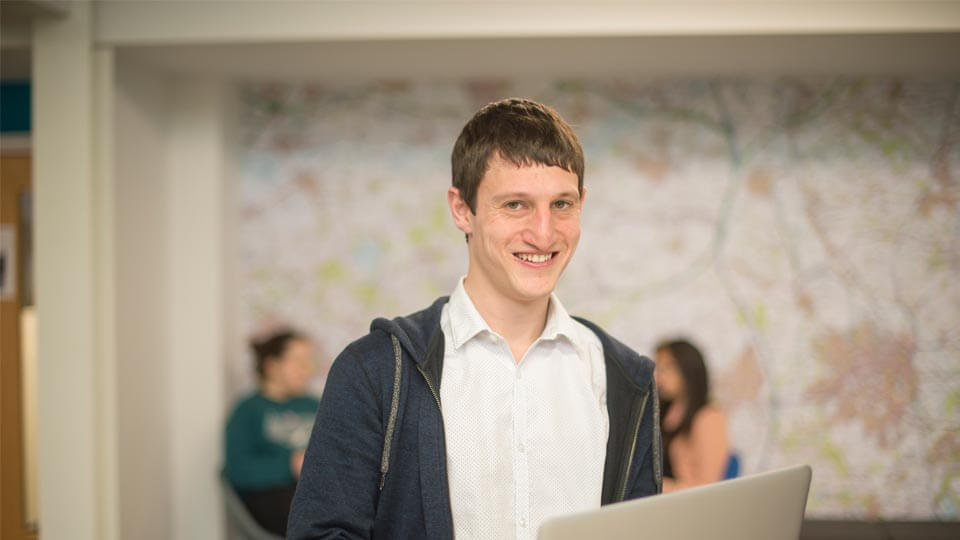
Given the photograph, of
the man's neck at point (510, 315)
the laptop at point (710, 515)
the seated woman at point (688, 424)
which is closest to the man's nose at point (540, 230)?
the man's neck at point (510, 315)

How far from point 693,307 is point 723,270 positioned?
0.78 feet

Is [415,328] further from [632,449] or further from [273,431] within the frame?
[273,431]

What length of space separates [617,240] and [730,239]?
0.57 meters

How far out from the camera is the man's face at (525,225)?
4.47 ft

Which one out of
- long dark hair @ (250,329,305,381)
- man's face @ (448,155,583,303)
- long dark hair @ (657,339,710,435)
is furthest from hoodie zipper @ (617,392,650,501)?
long dark hair @ (250,329,305,381)

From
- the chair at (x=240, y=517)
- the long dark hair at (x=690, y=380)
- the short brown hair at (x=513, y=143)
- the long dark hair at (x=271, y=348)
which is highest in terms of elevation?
the short brown hair at (x=513, y=143)

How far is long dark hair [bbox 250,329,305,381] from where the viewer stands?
4027 mm

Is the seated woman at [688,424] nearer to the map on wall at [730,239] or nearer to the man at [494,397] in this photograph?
the map on wall at [730,239]

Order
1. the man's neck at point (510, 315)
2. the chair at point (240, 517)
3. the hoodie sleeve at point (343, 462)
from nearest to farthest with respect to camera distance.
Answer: the hoodie sleeve at point (343, 462)
the man's neck at point (510, 315)
the chair at point (240, 517)

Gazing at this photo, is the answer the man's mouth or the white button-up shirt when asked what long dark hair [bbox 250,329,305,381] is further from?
the man's mouth

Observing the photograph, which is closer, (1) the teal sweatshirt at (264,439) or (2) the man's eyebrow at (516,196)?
(2) the man's eyebrow at (516,196)

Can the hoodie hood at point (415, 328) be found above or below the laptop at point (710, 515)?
above

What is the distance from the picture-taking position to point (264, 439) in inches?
155

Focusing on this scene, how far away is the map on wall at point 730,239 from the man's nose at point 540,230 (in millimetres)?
2784
